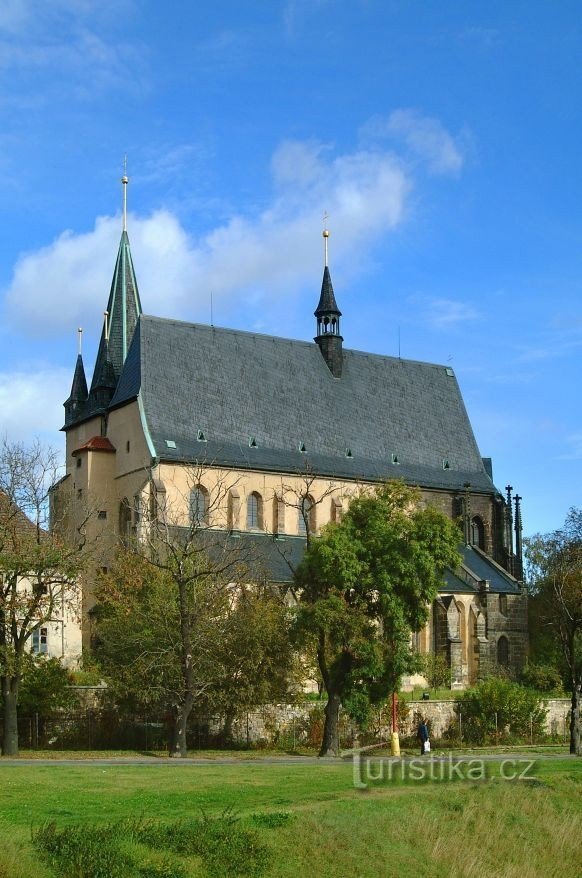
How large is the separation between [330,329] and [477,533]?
573 inches

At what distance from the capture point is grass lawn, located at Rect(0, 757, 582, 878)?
78.8ft

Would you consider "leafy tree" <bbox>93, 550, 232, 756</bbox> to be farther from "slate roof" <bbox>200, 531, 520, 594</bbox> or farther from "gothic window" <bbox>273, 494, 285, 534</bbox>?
"gothic window" <bbox>273, 494, 285, 534</bbox>

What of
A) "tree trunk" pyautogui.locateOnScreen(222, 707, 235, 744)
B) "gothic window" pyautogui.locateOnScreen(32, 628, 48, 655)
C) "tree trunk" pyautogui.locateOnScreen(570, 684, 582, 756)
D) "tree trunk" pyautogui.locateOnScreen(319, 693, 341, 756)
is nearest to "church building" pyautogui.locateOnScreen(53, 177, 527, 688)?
"gothic window" pyautogui.locateOnScreen(32, 628, 48, 655)

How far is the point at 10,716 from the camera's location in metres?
38.5

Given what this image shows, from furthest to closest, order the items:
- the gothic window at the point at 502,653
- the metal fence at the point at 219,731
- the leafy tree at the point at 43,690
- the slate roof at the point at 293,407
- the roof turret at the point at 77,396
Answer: the roof turret at the point at 77,396, the gothic window at the point at 502,653, the slate roof at the point at 293,407, the metal fence at the point at 219,731, the leafy tree at the point at 43,690

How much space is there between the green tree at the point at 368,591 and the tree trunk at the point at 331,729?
0.11ft

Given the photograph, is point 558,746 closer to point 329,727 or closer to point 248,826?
point 329,727

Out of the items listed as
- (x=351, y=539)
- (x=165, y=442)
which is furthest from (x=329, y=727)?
(x=165, y=442)

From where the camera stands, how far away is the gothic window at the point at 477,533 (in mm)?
75312

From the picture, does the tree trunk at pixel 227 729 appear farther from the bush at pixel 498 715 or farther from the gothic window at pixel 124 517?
the gothic window at pixel 124 517

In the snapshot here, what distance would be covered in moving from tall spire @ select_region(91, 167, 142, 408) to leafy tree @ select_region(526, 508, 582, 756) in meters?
25.8

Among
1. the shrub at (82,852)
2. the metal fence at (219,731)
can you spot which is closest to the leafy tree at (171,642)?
the metal fence at (219,731)

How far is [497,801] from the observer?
29.2 m

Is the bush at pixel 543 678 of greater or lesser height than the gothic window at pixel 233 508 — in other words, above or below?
below
